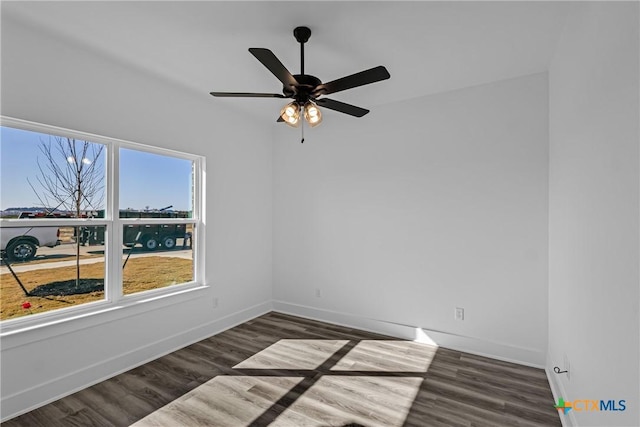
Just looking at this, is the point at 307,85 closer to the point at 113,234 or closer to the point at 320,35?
the point at 320,35

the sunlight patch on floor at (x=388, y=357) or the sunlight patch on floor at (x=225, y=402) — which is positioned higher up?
the sunlight patch on floor at (x=388, y=357)

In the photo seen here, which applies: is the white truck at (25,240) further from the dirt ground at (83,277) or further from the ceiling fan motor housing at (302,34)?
the ceiling fan motor housing at (302,34)

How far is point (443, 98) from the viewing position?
3.36 meters

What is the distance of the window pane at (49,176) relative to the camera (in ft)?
7.43

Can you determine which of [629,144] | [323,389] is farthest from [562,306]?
[323,389]

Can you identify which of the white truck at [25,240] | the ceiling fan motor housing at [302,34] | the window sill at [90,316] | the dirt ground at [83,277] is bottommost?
the window sill at [90,316]

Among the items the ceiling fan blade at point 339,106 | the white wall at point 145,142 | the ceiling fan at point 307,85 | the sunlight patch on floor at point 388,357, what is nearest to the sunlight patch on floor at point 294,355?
the sunlight patch on floor at point 388,357

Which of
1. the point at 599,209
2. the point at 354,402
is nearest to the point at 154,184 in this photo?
the point at 354,402

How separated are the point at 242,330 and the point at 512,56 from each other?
4054mm

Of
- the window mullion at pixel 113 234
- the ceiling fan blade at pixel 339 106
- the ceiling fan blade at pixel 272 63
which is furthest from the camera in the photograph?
the window mullion at pixel 113 234

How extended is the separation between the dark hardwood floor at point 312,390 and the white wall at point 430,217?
20.1 inches

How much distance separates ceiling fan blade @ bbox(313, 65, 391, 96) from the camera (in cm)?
192

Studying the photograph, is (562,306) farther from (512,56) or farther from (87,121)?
(87,121)

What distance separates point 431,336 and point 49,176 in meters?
3.98
